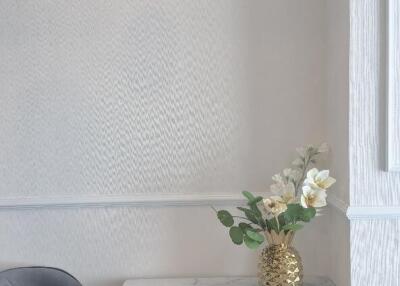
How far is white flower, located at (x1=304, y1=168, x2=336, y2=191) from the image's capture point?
1.26 m

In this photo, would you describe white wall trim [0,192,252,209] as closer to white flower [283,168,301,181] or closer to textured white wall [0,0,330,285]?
textured white wall [0,0,330,285]

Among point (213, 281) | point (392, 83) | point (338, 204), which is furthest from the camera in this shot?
point (213, 281)

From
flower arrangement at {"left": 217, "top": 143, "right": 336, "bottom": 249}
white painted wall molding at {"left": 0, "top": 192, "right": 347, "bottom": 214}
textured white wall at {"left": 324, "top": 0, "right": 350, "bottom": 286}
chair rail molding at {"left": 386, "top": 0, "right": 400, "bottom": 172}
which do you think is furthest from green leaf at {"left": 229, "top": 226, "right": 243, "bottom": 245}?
chair rail molding at {"left": 386, "top": 0, "right": 400, "bottom": 172}

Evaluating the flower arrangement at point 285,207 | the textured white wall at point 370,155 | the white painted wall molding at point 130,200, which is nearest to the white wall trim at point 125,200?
the white painted wall molding at point 130,200

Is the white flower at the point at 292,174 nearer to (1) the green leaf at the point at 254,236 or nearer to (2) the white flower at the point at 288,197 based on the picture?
(2) the white flower at the point at 288,197

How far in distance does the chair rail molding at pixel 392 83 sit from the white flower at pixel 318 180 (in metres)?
0.16

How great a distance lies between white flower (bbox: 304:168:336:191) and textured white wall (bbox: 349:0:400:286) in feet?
0.22

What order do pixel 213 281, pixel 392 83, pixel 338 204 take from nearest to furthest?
pixel 392 83, pixel 338 204, pixel 213 281

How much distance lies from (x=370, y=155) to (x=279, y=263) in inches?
16.2

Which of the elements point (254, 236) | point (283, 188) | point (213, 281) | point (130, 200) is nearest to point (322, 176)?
point (283, 188)

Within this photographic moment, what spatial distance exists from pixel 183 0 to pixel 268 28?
1.00ft

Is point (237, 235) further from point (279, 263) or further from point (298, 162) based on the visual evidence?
point (298, 162)

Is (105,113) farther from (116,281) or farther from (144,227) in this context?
(116,281)

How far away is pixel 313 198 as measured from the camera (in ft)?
4.11
